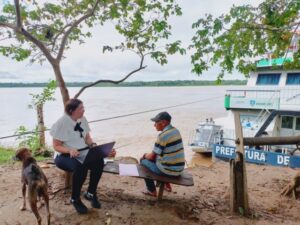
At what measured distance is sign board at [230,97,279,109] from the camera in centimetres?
1203

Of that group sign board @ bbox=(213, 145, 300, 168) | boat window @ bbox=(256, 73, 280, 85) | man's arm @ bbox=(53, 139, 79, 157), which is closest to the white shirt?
man's arm @ bbox=(53, 139, 79, 157)

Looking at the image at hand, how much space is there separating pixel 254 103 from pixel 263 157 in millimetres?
3453

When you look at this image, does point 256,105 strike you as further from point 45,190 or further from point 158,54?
point 45,190

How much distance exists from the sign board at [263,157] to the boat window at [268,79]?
4049 mm

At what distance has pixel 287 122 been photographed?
41.0ft

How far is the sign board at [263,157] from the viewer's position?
8.83m

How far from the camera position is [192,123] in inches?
1061

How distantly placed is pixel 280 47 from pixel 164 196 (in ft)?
10.5

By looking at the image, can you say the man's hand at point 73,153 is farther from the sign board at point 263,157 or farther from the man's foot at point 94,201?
the sign board at point 263,157

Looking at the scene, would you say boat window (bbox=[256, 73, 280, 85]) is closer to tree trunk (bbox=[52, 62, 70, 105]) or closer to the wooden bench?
the wooden bench

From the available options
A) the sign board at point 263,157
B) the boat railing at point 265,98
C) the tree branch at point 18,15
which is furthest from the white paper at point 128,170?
the boat railing at point 265,98

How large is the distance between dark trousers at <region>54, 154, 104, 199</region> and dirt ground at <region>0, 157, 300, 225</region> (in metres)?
0.28

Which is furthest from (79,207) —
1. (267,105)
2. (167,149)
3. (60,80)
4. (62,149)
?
(267,105)

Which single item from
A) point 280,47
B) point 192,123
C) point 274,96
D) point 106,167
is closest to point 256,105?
point 274,96
